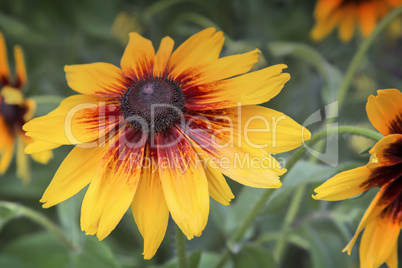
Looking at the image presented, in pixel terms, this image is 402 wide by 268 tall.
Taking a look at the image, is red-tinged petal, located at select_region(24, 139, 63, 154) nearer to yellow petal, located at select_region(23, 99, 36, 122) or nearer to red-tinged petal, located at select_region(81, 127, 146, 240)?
red-tinged petal, located at select_region(81, 127, 146, 240)

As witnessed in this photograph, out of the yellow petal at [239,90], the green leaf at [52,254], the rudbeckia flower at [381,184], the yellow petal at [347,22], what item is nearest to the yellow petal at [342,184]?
the rudbeckia flower at [381,184]

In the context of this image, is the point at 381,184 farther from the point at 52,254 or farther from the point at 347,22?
the point at 347,22

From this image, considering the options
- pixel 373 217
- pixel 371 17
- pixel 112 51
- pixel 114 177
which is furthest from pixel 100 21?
pixel 373 217

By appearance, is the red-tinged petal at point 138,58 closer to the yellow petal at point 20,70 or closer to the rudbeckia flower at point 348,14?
the yellow petal at point 20,70

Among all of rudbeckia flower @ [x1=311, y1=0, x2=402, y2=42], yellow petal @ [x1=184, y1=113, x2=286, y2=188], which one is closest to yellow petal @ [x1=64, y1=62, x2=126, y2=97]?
yellow petal @ [x1=184, y1=113, x2=286, y2=188]

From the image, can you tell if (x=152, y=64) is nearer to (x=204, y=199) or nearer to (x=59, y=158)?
(x=204, y=199)
